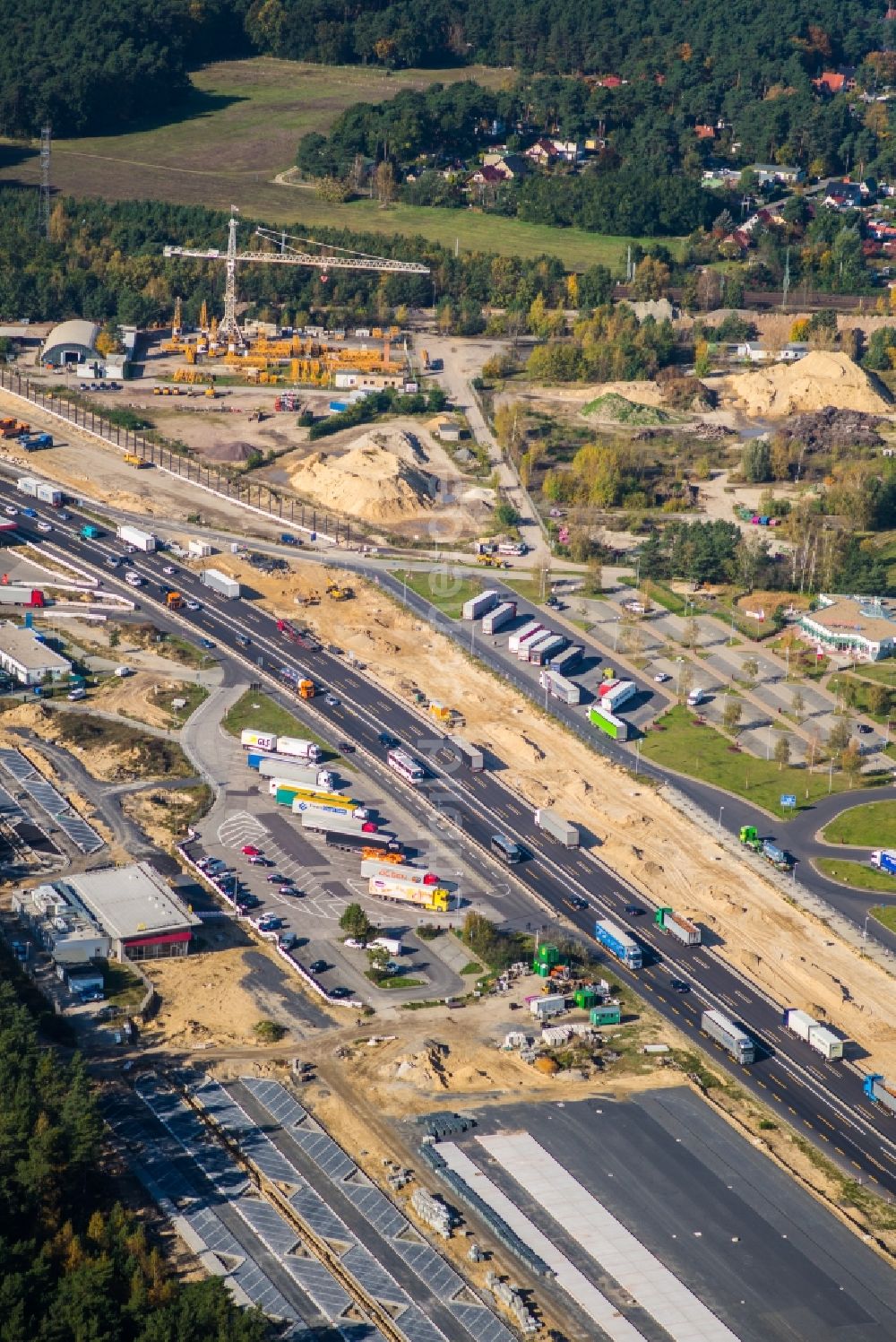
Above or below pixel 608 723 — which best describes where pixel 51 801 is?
below

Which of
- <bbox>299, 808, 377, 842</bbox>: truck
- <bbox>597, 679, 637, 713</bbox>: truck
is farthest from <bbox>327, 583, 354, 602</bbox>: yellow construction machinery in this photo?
<bbox>299, 808, 377, 842</bbox>: truck

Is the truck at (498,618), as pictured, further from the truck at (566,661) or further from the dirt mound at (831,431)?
the dirt mound at (831,431)

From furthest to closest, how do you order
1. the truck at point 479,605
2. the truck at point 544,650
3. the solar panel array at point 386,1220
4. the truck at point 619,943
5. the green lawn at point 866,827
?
1. the truck at point 479,605
2. the truck at point 544,650
3. the green lawn at point 866,827
4. the truck at point 619,943
5. the solar panel array at point 386,1220

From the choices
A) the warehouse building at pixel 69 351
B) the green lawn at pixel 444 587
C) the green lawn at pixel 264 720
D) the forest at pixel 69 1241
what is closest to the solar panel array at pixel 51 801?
the green lawn at pixel 264 720

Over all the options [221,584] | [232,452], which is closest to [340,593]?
[221,584]

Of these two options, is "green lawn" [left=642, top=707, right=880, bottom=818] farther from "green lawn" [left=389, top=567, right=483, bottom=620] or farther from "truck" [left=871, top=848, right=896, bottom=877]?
"green lawn" [left=389, top=567, right=483, bottom=620]

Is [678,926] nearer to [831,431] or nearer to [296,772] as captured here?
[296,772]
